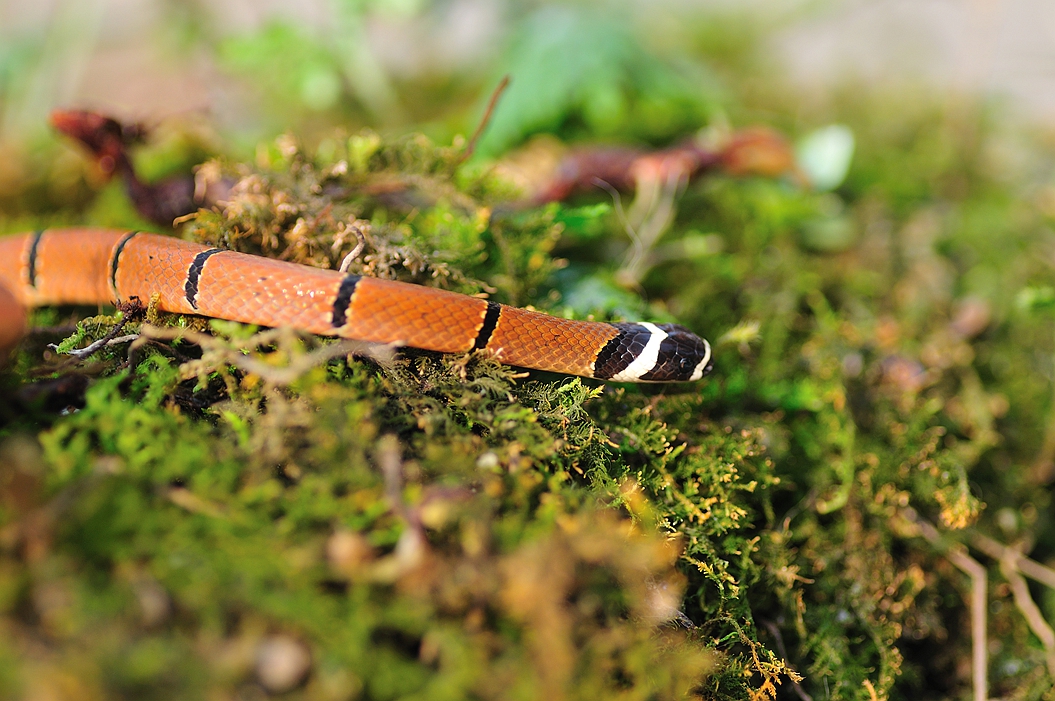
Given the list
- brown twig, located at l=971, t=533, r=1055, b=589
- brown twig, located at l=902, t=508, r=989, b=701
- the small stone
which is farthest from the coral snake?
brown twig, located at l=971, t=533, r=1055, b=589

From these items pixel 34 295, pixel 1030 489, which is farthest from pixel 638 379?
pixel 34 295

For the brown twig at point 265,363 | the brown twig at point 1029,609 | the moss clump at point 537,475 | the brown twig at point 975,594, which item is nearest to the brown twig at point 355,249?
the moss clump at point 537,475

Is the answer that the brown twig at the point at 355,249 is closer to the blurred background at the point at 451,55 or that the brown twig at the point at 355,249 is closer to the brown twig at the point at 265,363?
the brown twig at the point at 265,363

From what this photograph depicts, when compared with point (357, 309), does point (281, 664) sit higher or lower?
lower

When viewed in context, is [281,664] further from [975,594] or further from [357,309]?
[975,594]

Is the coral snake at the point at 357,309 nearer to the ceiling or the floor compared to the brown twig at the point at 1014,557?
nearer to the ceiling

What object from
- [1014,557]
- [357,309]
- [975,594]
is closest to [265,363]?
[357,309]
